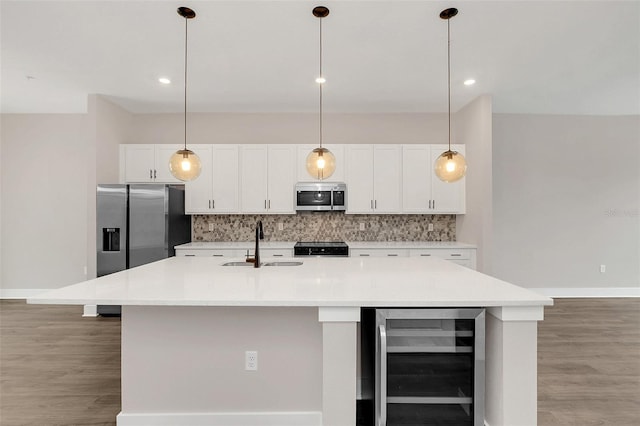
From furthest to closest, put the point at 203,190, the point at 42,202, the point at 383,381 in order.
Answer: the point at 42,202 < the point at 203,190 < the point at 383,381

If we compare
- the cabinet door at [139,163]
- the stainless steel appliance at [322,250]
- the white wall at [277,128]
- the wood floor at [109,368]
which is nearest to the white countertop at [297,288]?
the wood floor at [109,368]

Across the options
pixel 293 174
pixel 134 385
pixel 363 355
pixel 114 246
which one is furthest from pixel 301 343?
pixel 114 246

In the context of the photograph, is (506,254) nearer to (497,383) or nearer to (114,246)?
(497,383)

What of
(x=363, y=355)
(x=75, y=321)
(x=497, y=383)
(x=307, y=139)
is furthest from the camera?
(x=307, y=139)

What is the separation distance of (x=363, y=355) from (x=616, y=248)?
553 cm

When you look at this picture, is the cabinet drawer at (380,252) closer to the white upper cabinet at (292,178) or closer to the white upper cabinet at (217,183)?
the white upper cabinet at (292,178)

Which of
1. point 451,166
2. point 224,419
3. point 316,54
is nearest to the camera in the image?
point 224,419

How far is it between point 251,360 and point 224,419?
40 centimetres

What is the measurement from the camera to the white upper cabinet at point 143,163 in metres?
4.91

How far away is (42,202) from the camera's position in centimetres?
537

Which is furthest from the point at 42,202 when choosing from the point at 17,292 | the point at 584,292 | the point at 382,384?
the point at 584,292

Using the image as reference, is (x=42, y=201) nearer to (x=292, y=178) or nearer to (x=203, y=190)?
(x=203, y=190)

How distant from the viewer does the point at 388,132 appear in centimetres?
529

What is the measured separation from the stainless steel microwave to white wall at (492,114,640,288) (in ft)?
8.52
